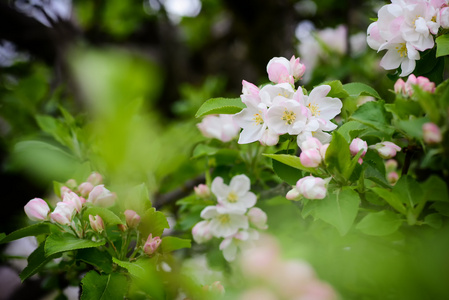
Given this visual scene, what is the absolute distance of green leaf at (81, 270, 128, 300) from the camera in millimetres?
827

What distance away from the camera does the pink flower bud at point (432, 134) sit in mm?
608

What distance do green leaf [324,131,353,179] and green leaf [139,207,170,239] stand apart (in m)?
0.39

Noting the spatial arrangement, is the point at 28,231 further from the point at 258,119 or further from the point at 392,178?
the point at 392,178

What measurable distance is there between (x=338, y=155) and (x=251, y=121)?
203 mm

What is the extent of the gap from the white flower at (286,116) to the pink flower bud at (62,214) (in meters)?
0.48

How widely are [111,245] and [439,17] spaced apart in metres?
0.89

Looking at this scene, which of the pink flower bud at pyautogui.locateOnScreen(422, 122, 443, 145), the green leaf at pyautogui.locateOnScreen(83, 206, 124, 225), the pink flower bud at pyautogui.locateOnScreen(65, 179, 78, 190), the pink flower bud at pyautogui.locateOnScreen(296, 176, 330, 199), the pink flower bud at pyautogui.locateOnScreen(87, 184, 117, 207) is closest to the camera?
the pink flower bud at pyautogui.locateOnScreen(422, 122, 443, 145)

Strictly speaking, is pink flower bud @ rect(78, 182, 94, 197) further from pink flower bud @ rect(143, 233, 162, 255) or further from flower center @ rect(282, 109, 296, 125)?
flower center @ rect(282, 109, 296, 125)

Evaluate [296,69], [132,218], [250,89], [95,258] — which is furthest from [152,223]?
[296,69]

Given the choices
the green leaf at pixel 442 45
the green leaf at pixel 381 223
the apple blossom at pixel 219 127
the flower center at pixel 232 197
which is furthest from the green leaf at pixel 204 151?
the green leaf at pixel 442 45

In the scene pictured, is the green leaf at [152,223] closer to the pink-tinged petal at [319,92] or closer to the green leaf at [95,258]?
the green leaf at [95,258]

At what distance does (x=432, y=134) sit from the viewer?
608 mm

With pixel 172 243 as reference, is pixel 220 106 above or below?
above

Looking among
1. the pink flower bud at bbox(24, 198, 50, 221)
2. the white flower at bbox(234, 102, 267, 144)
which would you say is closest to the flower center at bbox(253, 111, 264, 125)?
the white flower at bbox(234, 102, 267, 144)
